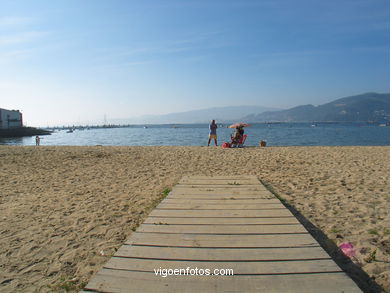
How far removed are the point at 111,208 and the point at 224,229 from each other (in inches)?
113

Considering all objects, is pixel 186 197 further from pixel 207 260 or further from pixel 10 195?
pixel 10 195

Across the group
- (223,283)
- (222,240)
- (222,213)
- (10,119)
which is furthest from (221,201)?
Result: (10,119)

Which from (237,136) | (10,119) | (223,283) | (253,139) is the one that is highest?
(10,119)

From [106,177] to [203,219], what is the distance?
222 inches

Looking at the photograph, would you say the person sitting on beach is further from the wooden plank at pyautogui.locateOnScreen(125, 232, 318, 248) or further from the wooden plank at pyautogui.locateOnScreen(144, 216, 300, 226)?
the wooden plank at pyautogui.locateOnScreen(125, 232, 318, 248)

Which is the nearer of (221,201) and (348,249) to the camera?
(348,249)

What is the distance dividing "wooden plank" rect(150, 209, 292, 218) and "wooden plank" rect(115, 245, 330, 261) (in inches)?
37.2

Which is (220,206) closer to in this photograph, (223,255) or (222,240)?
(222,240)

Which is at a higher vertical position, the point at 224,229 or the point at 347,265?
the point at 224,229

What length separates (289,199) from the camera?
5.35 m

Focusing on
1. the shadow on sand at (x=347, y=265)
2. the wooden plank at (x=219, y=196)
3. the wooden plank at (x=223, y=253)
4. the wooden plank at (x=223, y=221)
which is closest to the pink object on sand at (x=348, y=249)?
the shadow on sand at (x=347, y=265)

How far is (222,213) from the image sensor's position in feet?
11.6

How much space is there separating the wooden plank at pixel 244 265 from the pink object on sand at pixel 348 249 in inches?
44.8

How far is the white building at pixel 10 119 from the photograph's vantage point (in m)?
64.7
